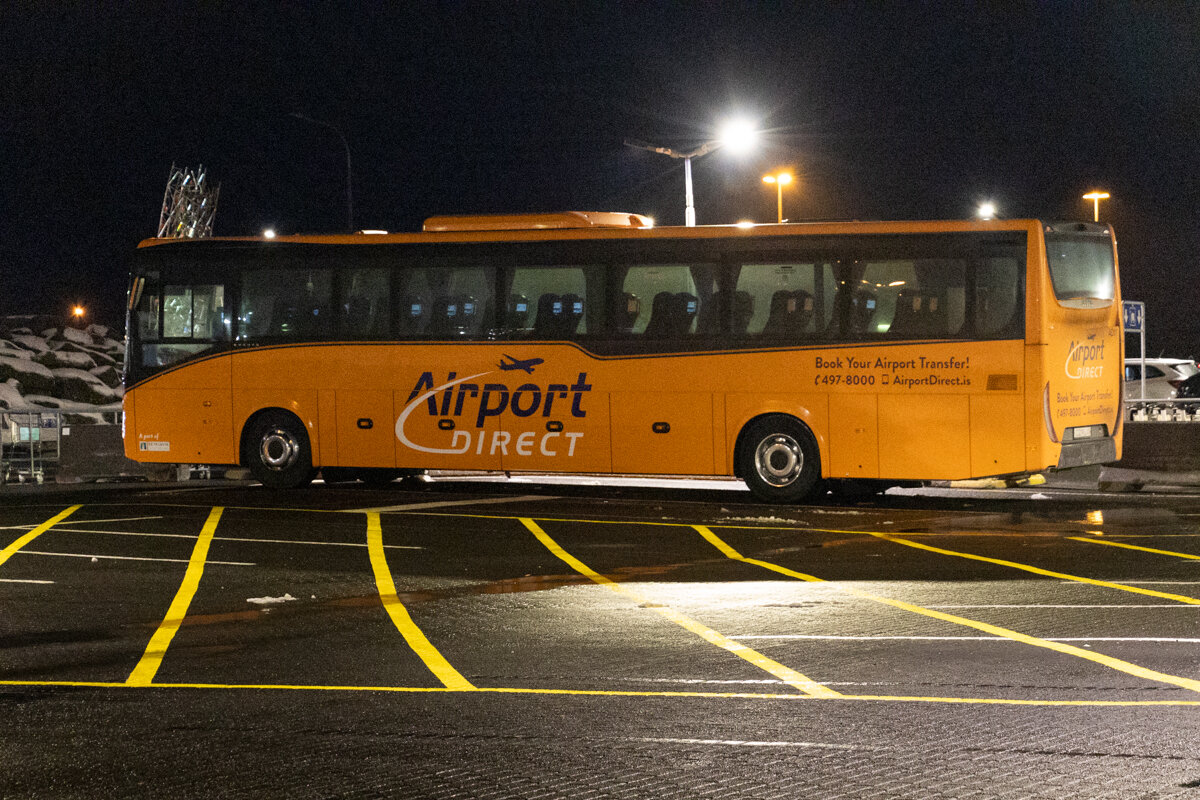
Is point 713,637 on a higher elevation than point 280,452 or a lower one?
lower

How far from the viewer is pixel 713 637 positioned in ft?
28.7

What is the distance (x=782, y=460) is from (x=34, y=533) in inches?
341

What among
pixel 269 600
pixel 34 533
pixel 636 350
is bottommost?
pixel 269 600

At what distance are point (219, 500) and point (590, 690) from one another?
40.2ft

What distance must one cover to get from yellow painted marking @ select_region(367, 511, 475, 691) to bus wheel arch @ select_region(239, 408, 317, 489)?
566 centimetres

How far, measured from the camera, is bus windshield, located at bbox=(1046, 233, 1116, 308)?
16.7 meters

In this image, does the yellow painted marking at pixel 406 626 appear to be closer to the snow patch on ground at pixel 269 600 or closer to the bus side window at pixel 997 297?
the snow patch on ground at pixel 269 600

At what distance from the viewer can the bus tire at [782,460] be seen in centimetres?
1745

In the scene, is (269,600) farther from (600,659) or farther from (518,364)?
(518,364)

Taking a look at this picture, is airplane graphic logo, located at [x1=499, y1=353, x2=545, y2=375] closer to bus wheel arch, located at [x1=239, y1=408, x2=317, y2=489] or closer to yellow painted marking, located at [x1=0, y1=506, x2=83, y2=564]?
bus wheel arch, located at [x1=239, y1=408, x2=317, y2=489]

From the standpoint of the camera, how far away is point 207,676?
7.57 meters

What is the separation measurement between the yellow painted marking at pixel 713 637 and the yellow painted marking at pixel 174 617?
316 cm

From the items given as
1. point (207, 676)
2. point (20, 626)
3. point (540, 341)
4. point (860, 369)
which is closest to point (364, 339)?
point (540, 341)

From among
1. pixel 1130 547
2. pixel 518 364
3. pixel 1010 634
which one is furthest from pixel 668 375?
pixel 1010 634
